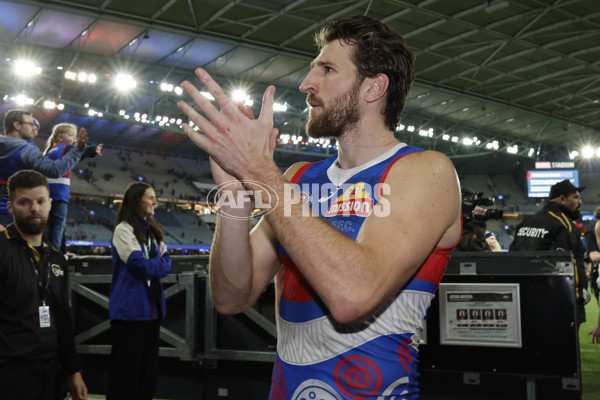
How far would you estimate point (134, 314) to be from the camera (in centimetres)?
421

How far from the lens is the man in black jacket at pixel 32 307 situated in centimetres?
278

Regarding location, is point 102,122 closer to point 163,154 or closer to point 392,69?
point 163,154

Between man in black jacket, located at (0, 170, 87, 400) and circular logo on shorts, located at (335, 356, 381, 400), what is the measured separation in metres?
2.01

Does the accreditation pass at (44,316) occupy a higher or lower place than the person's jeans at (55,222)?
lower

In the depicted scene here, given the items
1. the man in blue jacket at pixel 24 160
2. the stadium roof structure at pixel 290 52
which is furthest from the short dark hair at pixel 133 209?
the stadium roof structure at pixel 290 52

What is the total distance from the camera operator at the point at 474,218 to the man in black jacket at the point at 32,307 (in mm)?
3733

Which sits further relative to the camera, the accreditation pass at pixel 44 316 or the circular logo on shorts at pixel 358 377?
the accreditation pass at pixel 44 316

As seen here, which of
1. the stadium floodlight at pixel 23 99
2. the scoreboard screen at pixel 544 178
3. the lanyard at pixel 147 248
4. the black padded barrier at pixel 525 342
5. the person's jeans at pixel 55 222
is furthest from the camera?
the scoreboard screen at pixel 544 178

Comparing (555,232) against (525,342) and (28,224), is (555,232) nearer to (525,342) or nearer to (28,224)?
(525,342)

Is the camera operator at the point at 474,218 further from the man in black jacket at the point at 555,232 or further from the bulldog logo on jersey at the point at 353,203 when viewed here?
the bulldog logo on jersey at the point at 353,203

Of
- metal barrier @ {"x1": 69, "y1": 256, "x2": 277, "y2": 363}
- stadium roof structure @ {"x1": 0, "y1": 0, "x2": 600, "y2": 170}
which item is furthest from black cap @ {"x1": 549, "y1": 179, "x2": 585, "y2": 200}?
stadium roof structure @ {"x1": 0, "y1": 0, "x2": 600, "y2": 170}

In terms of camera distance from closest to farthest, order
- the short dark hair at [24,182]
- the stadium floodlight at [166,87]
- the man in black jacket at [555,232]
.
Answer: the short dark hair at [24,182] → the man in black jacket at [555,232] → the stadium floodlight at [166,87]

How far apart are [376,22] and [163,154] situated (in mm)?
38642

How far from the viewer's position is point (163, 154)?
128ft
